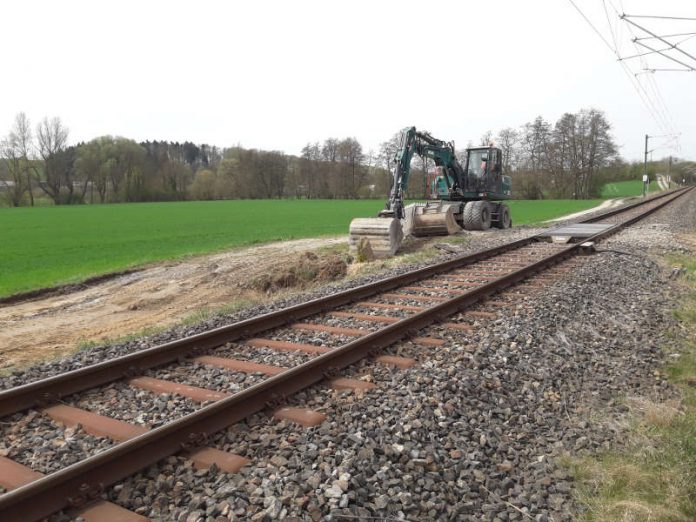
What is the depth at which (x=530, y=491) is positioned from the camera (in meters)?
3.53

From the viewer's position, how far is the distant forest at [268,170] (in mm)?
78688

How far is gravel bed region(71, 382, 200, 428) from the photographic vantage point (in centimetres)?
427

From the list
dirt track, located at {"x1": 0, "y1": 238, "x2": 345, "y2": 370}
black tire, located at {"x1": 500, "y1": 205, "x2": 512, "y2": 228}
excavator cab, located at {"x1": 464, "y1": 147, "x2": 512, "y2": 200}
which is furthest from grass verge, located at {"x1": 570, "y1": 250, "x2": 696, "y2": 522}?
black tire, located at {"x1": 500, "y1": 205, "x2": 512, "y2": 228}

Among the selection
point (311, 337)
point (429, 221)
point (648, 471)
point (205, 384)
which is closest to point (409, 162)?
point (429, 221)

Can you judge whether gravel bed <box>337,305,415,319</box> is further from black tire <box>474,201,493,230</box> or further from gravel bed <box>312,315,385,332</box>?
black tire <box>474,201,493,230</box>

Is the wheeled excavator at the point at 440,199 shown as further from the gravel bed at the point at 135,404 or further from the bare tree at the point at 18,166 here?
the bare tree at the point at 18,166

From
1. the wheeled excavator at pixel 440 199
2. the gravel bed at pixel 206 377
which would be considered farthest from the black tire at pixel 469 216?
the gravel bed at pixel 206 377

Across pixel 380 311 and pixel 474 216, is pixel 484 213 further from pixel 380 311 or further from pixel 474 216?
pixel 380 311

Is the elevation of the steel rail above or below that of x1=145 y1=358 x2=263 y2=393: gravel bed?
above

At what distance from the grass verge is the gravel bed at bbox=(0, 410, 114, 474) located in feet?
11.3

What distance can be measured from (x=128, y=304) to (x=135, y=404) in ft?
29.7

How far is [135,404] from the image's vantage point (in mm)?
4535

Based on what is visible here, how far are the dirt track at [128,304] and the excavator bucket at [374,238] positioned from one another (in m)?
2.30

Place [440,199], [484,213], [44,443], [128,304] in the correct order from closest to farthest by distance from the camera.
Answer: [44,443] < [128,304] < [484,213] < [440,199]
